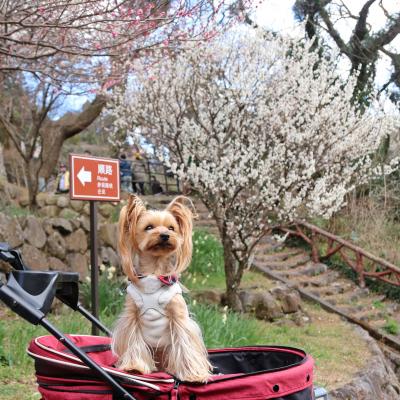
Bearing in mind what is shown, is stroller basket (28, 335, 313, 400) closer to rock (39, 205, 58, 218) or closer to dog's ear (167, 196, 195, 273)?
dog's ear (167, 196, 195, 273)

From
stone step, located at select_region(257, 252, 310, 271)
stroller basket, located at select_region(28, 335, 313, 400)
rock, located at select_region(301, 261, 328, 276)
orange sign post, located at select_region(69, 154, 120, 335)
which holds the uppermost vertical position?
orange sign post, located at select_region(69, 154, 120, 335)

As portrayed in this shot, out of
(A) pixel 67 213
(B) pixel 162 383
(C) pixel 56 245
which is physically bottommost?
(B) pixel 162 383

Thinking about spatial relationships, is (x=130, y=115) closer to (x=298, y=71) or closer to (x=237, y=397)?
(x=298, y=71)

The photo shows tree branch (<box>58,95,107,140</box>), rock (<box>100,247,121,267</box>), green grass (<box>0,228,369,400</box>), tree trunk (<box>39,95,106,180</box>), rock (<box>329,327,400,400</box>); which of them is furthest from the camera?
tree trunk (<box>39,95,106,180</box>)

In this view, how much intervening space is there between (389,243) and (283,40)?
5.24 meters

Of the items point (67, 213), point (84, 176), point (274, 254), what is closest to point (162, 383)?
point (84, 176)

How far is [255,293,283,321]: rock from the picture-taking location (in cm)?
799

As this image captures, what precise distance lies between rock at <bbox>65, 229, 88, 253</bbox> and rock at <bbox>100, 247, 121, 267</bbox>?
0.88ft

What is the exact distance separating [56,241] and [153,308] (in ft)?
18.1

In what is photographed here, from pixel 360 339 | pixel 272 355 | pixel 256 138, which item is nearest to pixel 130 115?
pixel 256 138

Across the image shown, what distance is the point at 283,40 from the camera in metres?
8.53

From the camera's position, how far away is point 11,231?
7.28m

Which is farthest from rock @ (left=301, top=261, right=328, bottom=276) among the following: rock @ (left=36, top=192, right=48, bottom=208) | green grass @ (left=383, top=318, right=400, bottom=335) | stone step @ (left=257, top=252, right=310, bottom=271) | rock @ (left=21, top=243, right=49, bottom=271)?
rock @ (left=21, top=243, right=49, bottom=271)

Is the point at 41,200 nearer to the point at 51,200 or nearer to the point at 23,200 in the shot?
the point at 51,200
